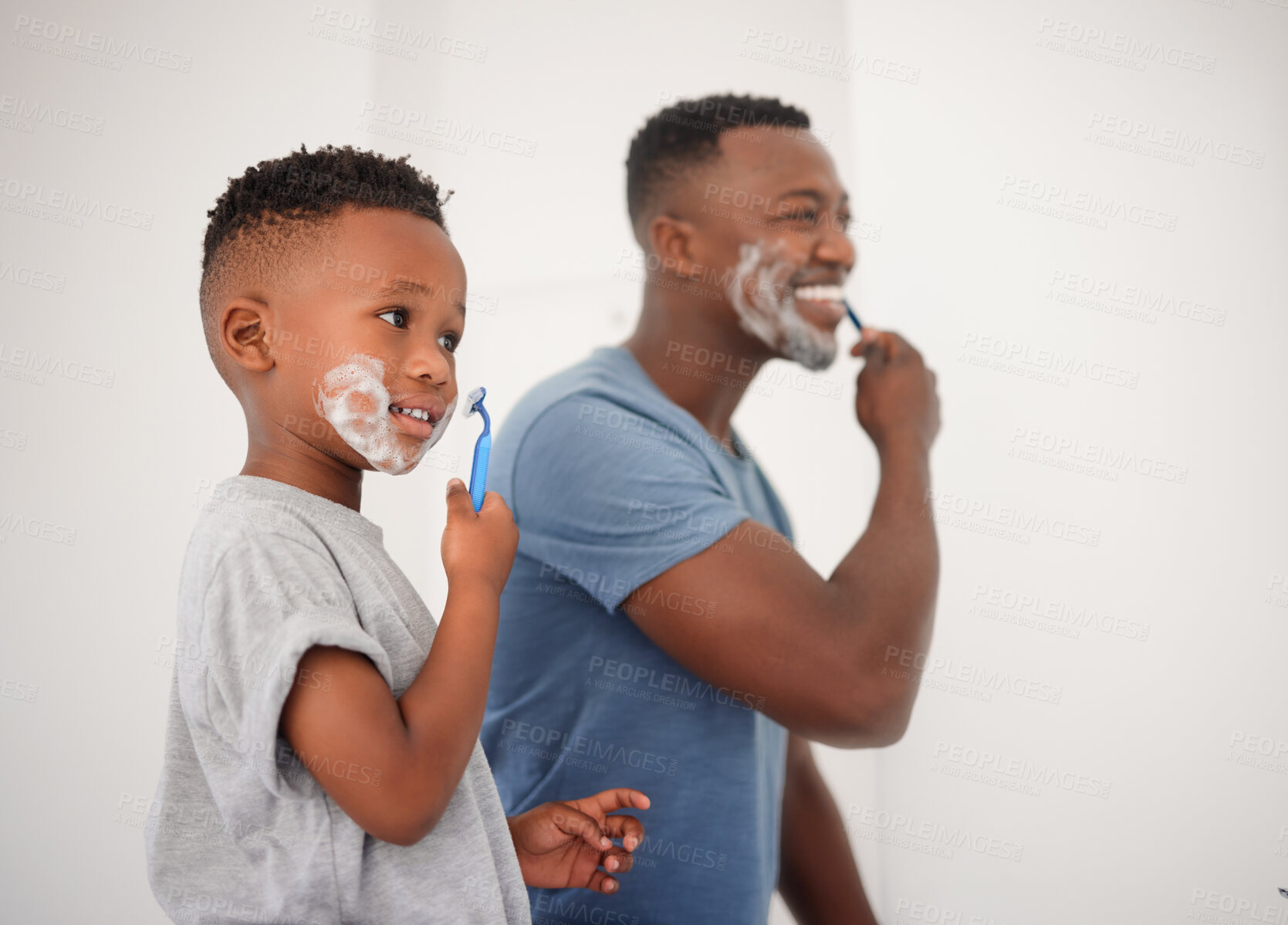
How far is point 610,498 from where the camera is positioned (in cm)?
81

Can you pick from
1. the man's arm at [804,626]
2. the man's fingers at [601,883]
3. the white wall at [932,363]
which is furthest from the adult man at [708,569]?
the white wall at [932,363]

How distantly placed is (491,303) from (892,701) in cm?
103

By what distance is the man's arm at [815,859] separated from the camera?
1.08 metres

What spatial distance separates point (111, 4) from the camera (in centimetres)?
124

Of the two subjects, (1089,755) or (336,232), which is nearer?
(336,232)

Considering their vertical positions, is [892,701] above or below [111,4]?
below

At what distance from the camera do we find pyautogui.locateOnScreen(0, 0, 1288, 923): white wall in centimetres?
103

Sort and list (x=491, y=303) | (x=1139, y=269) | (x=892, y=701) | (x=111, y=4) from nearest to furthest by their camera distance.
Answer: (x=892, y=701)
(x=1139, y=269)
(x=111, y=4)
(x=491, y=303)

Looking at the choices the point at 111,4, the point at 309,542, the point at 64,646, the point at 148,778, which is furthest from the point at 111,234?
the point at 309,542

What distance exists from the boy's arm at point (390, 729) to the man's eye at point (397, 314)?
21cm

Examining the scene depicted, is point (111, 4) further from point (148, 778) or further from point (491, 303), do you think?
point (148, 778)

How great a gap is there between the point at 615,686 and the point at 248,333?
0.45 meters

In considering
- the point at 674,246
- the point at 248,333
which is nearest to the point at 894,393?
the point at 674,246

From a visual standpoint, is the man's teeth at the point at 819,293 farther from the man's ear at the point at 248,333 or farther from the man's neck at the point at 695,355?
the man's ear at the point at 248,333
